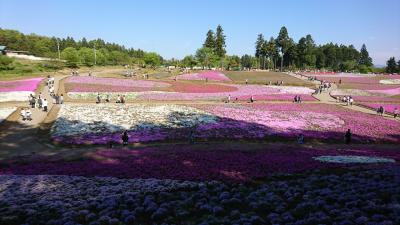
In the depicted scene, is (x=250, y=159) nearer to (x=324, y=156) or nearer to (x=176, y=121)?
(x=324, y=156)

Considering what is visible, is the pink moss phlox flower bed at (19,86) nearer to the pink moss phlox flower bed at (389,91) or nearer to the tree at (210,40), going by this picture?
the pink moss phlox flower bed at (389,91)

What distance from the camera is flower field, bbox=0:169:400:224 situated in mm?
14609

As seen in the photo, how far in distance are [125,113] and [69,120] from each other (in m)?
7.21

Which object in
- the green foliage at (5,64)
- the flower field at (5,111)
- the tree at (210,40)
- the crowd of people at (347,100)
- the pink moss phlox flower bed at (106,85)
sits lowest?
the flower field at (5,111)

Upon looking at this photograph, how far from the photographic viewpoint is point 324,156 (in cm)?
2744

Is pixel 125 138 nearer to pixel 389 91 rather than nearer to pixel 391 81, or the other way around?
pixel 389 91

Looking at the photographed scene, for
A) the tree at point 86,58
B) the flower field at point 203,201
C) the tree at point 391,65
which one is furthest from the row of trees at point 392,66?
the flower field at point 203,201

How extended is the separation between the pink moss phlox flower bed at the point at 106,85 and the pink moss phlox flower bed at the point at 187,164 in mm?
40648

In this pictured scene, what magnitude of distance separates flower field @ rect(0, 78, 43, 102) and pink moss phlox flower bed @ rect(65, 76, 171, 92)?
598 centimetres

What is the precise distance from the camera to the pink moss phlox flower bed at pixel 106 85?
6762 cm

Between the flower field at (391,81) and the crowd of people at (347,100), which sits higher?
the flower field at (391,81)

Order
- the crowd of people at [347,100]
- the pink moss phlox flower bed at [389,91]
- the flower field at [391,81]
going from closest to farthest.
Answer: the crowd of people at [347,100], the pink moss phlox flower bed at [389,91], the flower field at [391,81]

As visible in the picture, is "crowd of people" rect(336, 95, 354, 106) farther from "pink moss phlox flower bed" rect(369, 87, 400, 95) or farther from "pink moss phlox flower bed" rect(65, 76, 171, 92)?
"pink moss phlox flower bed" rect(65, 76, 171, 92)

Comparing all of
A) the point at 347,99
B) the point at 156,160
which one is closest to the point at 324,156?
the point at 156,160
